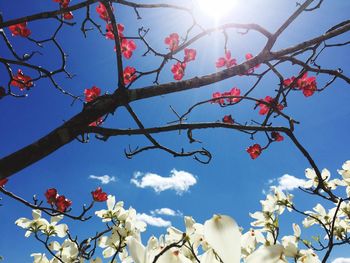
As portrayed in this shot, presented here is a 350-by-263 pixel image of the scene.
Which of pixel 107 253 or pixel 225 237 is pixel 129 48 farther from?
pixel 225 237

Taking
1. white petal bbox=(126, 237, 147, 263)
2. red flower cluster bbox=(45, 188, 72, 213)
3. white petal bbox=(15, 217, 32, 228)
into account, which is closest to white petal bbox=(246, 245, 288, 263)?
white petal bbox=(126, 237, 147, 263)

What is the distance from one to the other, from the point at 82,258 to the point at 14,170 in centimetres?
171

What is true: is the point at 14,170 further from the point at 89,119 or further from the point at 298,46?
the point at 298,46

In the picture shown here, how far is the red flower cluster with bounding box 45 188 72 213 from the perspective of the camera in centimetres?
398

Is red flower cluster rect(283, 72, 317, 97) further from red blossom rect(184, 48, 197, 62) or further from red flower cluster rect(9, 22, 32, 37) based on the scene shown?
red flower cluster rect(9, 22, 32, 37)

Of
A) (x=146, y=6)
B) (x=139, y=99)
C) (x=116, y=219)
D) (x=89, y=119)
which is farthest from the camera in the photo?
(x=116, y=219)

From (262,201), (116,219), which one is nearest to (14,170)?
(116,219)

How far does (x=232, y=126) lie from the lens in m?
1.85

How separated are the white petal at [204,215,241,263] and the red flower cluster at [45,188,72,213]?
3.72 metres

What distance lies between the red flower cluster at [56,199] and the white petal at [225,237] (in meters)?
3.72

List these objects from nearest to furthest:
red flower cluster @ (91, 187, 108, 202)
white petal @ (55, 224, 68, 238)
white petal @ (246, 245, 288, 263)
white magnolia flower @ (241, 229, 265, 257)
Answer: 1. white petal @ (246, 245, 288, 263)
2. white magnolia flower @ (241, 229, 265, 257)
3. white petal @ (55, 224, 68, 238)
4. red flower cluster @ (91, 187, 108, 202)

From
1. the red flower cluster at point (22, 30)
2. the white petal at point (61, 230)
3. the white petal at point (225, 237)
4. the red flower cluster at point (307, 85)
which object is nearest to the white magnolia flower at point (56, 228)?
the white petal at point (61, 230)

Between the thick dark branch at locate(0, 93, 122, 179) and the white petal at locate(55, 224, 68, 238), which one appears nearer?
the thick dark branch at locate(0, 93, 122, 179)

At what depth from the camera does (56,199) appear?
13.1 ft
